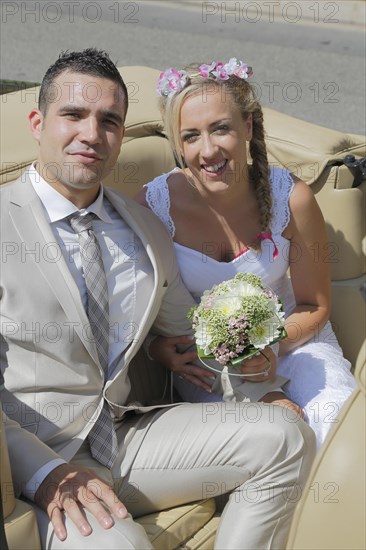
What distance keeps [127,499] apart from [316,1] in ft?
26.8

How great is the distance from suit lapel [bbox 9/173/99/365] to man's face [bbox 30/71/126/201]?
111 mm

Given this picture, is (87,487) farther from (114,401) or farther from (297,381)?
(297,381)

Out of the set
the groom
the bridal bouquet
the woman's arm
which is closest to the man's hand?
the groom

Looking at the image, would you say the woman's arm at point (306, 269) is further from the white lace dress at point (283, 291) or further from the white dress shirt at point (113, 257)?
the white dress shirt at point (113, 257)

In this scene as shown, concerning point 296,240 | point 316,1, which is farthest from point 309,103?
point 296,240

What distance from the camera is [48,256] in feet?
9.21

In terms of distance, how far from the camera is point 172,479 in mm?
2857

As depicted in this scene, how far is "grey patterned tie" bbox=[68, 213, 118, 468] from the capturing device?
2.87 meters

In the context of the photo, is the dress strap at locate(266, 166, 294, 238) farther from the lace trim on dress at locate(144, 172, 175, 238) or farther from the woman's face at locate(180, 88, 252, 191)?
the lace trim on dress at locate(144, 172, 175, 238)

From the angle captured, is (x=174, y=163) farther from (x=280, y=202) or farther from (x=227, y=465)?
(x=227, y=465)

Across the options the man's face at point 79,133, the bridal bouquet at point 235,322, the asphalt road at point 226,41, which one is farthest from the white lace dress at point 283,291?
the asphalt road at point 226,41

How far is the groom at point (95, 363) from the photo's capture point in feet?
9.06

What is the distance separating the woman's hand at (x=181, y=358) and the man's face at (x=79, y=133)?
594 mm

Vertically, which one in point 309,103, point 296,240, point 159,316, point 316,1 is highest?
point 316,1
